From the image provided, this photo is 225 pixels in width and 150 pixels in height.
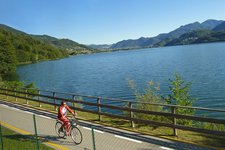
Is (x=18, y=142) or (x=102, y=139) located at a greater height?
(x=102, y=139)

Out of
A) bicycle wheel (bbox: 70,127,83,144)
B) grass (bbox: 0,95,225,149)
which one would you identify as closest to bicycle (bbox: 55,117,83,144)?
bicycle wheel (bbox: 70,127,83,144)

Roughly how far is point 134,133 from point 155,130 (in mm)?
1035

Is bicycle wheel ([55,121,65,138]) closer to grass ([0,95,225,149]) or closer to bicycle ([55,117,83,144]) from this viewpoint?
bicycle ([55,117,83,144])

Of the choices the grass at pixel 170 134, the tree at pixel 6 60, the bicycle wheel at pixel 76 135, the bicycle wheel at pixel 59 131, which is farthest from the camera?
the tree at pixel 6 60

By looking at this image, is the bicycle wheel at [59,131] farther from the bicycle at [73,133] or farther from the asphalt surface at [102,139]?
the asphalt surface at [102,139]

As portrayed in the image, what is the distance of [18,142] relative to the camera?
36.3ft

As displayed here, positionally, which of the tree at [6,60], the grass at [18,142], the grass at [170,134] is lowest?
the grass at [18,142]

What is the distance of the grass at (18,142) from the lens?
10.4 meters

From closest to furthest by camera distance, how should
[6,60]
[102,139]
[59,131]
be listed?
[102,139], [59,131], [6,60]

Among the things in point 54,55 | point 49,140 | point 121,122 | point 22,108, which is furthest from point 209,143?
point 54,55

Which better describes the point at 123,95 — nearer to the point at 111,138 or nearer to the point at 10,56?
the point at 111,138

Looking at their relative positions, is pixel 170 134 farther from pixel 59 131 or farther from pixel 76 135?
pixel 59 131

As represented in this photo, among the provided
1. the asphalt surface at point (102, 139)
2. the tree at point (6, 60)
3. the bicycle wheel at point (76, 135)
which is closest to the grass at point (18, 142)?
the asphalt surface at point (102, 139)

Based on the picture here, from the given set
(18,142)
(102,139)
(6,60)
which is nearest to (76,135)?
(102,139)
